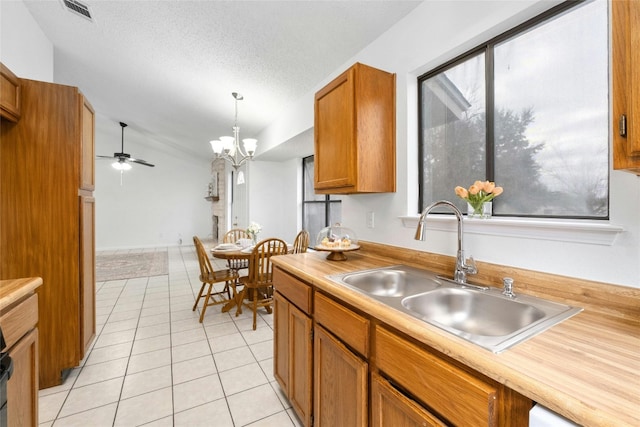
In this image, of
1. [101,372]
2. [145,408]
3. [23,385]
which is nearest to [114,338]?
[101,372]

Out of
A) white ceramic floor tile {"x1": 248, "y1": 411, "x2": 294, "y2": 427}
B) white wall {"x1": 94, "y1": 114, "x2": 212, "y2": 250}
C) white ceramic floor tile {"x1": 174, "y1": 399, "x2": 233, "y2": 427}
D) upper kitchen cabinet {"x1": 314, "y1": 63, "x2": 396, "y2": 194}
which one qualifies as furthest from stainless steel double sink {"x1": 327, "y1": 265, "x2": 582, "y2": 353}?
white wall {"x1": 94, "y1": 114, "x2": 212, "y2": 250}

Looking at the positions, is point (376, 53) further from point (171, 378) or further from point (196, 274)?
point (196, 274)

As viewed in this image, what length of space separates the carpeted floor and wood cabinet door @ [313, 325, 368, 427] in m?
4.76

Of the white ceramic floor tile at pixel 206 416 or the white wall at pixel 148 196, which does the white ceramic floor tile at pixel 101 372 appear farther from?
the white wall at pixel 148 196

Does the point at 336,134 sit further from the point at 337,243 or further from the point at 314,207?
A: the point at 314,207

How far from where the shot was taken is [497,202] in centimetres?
146

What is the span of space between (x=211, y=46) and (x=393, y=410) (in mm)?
2921

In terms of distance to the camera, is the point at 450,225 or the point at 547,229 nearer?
the point at 547,229

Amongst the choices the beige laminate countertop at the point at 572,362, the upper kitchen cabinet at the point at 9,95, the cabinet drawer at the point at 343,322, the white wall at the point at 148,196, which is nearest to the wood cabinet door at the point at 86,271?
the upper kitchen cabinet at the point at 9,95

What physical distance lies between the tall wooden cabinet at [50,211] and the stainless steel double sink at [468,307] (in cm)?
192

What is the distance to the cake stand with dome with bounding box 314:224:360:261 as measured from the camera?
185cm

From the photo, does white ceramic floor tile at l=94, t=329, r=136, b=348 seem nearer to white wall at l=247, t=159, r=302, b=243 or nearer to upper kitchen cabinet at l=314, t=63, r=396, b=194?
upper kitchen cabinet at l=314, t=63, r=396, b=194

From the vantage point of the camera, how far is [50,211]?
1.86 meters

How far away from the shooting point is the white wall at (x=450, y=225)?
0.96m
